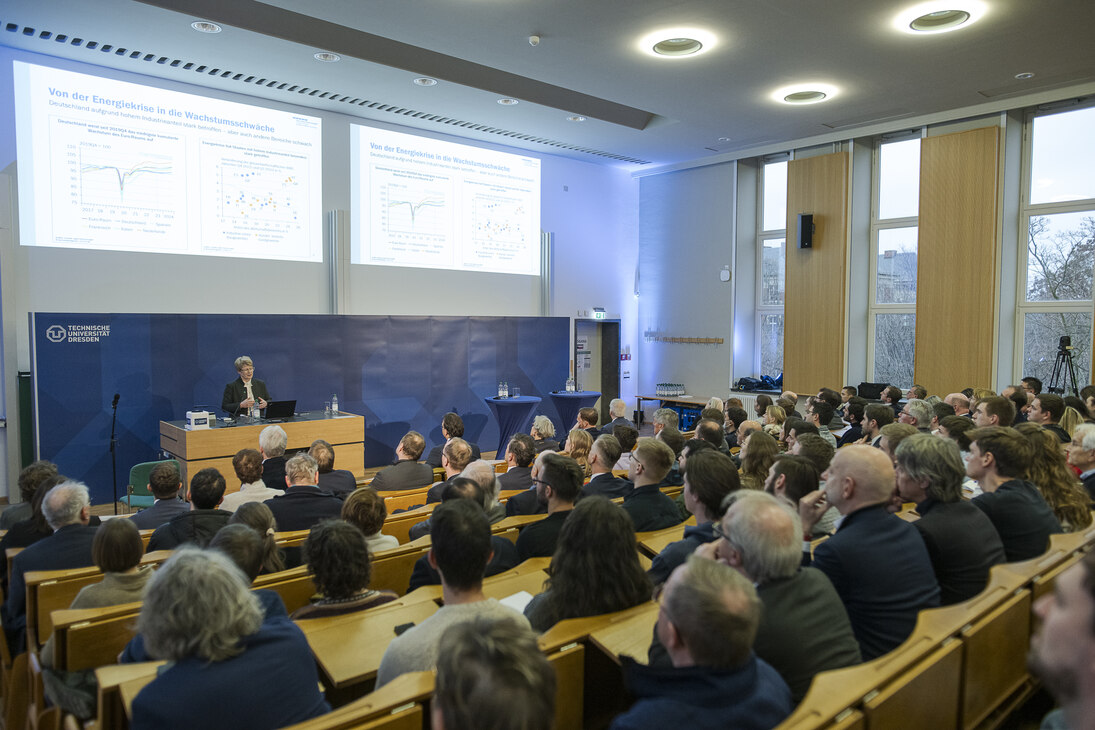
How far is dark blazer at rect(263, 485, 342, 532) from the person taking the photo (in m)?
3.57

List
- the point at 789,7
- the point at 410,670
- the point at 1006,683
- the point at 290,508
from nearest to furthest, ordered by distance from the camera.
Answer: the point at 410,670, the point at 1006,683, the point at 290,508, the point at 789,7

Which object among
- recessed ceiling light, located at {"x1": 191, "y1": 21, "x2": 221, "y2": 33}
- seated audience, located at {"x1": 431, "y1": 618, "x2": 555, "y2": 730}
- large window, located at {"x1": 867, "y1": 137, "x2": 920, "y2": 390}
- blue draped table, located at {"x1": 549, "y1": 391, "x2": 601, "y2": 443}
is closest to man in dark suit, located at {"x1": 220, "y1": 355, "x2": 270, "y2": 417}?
recessed ceiling light, located at {"x1": 191, "y1": 21, "x2": 221, "y2": 33}

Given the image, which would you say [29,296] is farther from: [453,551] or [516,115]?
[453,551]

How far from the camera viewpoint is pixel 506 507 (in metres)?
3.87

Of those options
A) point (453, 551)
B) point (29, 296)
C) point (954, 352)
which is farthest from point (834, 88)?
point (29, 296)

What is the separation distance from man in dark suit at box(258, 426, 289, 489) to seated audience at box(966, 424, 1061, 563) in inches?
169

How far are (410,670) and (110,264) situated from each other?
6.73 m

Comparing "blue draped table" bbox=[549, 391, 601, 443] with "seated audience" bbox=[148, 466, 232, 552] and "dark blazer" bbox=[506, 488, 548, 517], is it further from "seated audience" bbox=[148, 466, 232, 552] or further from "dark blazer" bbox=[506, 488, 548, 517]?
"seated audience" bbox=[148, 466, 232, 552]

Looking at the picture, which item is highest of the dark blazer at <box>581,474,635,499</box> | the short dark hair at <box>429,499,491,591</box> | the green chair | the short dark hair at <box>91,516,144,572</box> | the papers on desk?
the short dark hair at <box>429,499,491,591</box>

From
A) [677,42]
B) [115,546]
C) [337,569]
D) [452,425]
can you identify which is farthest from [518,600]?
[677,42]

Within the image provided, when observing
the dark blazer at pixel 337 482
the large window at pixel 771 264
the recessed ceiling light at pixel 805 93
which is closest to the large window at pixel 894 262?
the large window at pixel 771 264

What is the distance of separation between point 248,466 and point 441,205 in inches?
226

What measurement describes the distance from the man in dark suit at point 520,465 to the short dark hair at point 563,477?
54.9 inches

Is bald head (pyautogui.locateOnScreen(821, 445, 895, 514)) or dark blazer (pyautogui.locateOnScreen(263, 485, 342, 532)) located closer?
bald head (pyautogui.locateOnScreen(821, 445, 895, 514))
